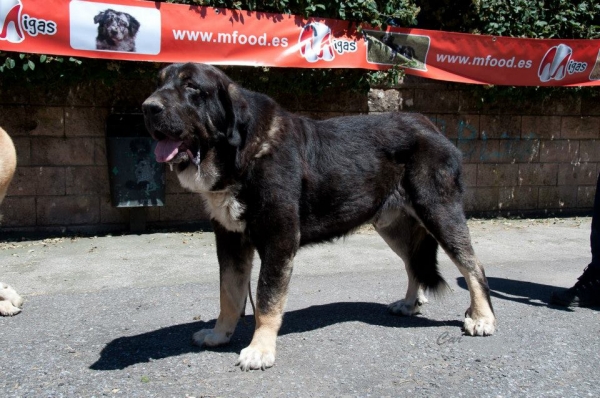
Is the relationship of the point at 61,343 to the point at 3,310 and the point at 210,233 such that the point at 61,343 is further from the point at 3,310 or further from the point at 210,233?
the point at 210,233

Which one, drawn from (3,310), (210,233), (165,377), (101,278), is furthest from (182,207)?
(165,377)

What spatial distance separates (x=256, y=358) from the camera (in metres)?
3.77

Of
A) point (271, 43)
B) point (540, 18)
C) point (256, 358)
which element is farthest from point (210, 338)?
point (540, 18)

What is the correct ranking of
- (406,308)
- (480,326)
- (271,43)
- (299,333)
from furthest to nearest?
(271,43) → (406,308) → (299,333) → (480,326)

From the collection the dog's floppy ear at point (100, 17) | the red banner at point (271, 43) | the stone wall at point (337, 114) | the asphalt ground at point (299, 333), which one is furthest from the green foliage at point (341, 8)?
the asphalt ground at point (299, 333)

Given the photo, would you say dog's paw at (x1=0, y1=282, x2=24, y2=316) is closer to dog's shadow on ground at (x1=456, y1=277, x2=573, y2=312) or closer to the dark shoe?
→ dog's shadow on ground at (x1=456, y1=277, x2=573, y2=312)

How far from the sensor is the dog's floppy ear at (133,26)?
755 cm

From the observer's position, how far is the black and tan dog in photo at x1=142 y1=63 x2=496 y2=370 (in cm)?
377

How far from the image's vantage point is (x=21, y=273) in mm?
6340

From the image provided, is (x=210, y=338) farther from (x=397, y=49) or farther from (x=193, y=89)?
(x=397, y=49)

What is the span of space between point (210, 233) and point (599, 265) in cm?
513

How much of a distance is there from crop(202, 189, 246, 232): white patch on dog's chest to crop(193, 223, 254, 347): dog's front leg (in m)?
0.14

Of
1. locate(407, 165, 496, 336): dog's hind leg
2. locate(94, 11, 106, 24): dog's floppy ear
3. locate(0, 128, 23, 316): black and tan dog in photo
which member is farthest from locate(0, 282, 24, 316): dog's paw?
locate(94, 11, 106, 24): dog's floppy ear

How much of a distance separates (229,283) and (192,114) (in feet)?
4.11
